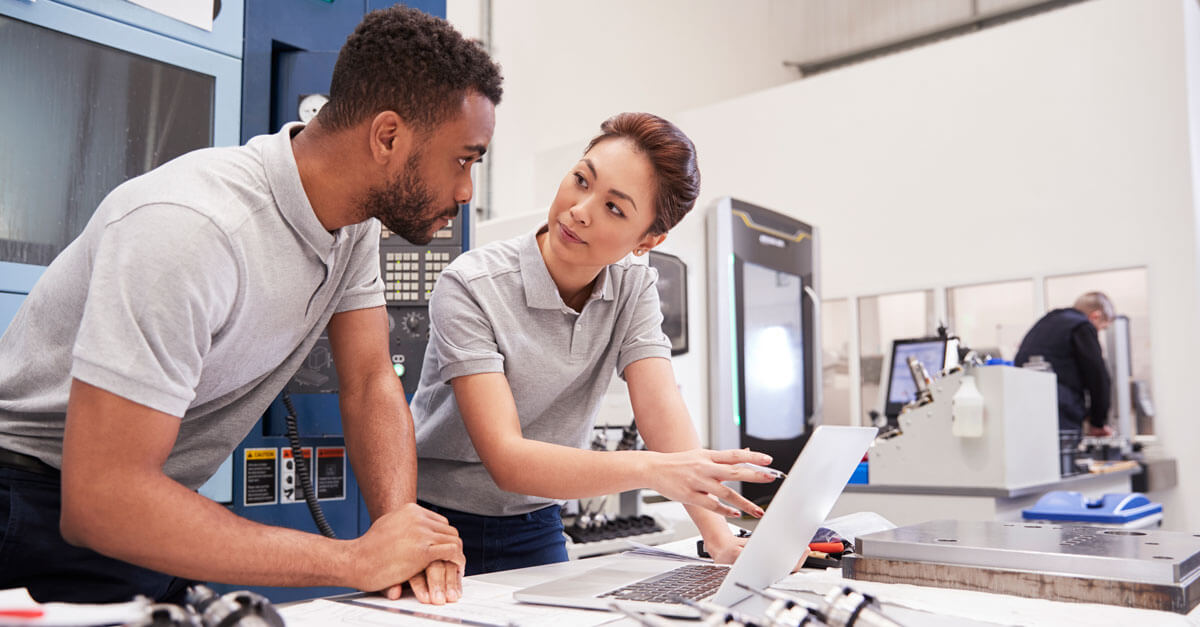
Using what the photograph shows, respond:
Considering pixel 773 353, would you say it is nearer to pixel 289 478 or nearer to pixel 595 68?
pixel 289 478

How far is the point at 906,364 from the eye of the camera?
448 cm

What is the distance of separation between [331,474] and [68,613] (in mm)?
1179

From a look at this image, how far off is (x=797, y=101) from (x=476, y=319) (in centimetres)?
597

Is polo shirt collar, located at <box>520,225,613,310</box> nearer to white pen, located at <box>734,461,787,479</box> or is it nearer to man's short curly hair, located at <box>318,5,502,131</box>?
man's short curly hair, located at <box>318,5,502,131</box>

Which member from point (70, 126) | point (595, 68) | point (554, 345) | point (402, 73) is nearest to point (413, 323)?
point (554, 345)

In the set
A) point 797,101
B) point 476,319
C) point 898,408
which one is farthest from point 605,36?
point 476,319

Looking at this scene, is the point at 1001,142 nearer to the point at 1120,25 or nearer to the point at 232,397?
the point at 1120,25

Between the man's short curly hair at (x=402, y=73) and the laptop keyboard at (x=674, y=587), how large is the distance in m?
0.68

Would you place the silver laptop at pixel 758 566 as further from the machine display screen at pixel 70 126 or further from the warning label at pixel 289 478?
the machine display screen at pixel 70 126

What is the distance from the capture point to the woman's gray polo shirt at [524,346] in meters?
1.49

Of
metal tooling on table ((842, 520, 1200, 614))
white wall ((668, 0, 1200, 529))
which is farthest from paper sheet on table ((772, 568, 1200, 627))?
white wall ((668, 0, 1200, 529))

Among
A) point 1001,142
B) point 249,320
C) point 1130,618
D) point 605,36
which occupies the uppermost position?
point 605,36

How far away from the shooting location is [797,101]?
6.91 metres

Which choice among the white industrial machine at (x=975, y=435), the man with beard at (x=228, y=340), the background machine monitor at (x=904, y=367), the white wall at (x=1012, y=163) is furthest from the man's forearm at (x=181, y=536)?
the white wall at (x=1012, y=163)
